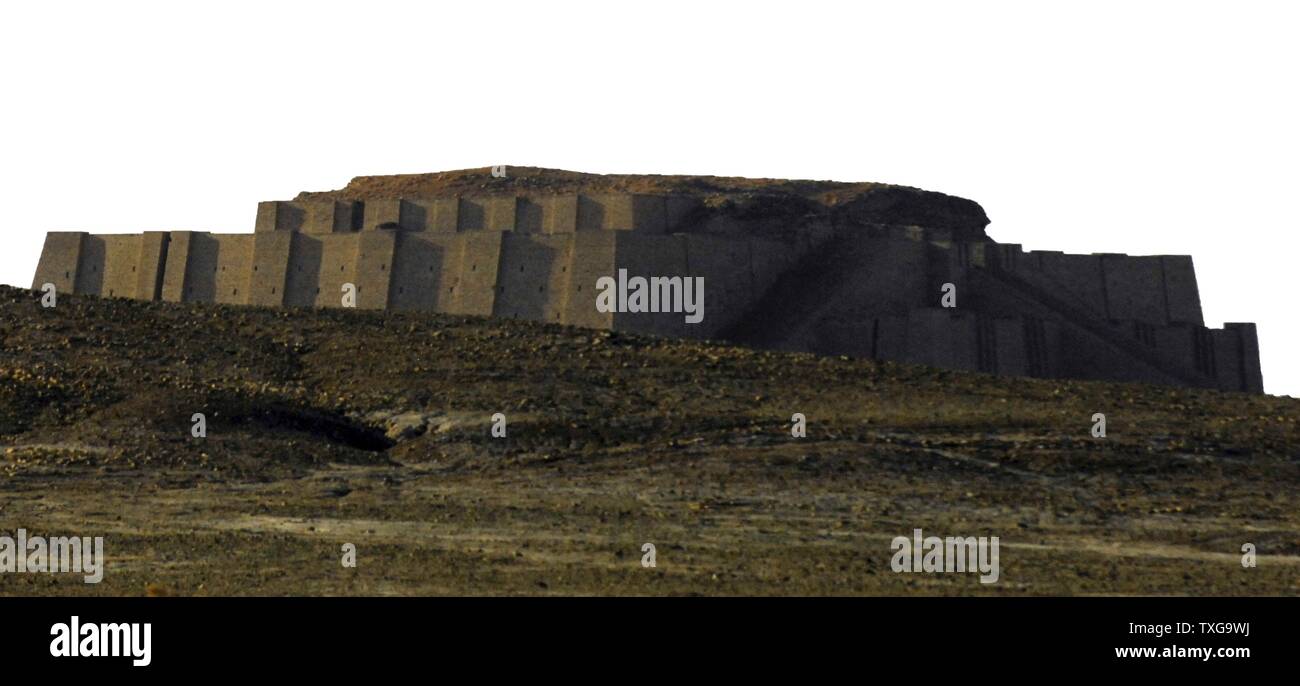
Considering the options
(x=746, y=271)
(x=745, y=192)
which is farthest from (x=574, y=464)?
(x=745, y=192)

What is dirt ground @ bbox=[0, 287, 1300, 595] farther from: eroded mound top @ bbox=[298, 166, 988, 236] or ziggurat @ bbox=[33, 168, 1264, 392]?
eroded mound top @ bbox=[298, 166, 988, 236]

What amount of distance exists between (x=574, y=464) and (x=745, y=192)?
22344 millimetres

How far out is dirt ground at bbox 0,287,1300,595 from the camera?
19.8 meters

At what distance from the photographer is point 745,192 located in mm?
48781

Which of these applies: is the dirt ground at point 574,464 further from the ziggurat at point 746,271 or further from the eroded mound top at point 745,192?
the eroded mound top at point 745,192

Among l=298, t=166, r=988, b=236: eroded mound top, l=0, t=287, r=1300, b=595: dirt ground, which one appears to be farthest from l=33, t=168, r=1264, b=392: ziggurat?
l=0, t=287, r=1300, b=595: dirt ground

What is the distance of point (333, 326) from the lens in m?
34.7

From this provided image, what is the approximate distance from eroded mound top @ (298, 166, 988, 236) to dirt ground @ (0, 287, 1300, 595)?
1361 centimetres

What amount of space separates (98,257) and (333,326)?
15.8 m

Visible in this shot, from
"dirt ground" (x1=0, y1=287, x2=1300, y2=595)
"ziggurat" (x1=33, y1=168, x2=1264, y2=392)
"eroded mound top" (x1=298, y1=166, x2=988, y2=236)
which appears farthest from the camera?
"eroded mound top" (x1=298, y1=166, x2=988, y2=236)

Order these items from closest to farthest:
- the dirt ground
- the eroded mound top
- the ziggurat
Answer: the dirt ground < the ziggurat < the eroded mound top

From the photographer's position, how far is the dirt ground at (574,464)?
19.8 meters

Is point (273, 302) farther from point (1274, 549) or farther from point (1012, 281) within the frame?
point (1274, 549)
